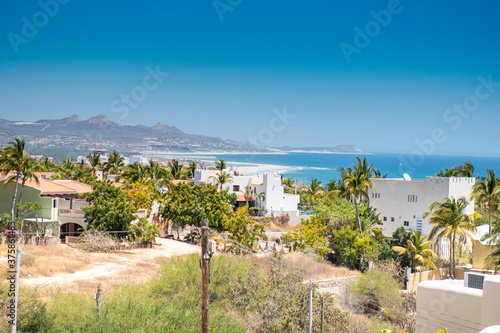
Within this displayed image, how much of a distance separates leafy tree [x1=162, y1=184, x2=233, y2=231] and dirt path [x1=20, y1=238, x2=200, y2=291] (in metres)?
4.76

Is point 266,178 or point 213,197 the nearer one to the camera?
point 213,197

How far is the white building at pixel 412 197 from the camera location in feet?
140

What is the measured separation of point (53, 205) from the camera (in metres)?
33.9

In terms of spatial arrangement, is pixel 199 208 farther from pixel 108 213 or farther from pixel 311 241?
pixel 311 241

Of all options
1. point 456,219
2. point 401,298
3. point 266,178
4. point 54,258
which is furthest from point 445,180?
point 54,258

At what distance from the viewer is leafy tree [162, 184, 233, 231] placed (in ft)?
131

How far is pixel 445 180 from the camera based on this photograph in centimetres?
4247

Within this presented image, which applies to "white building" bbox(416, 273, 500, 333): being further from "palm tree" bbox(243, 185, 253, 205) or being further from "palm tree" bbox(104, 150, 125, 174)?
"palm tree" bbox(104, 150, 125, 174)

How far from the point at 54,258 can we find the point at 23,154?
349 inches

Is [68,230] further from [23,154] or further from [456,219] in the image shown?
[456,219]

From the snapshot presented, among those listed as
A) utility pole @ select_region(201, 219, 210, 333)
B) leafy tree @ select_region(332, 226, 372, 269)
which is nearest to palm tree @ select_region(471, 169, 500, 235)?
leafy tree @ select_region(332, 226, 372, 269)

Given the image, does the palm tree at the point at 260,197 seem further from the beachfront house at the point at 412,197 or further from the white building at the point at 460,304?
the white building at the point at 460,304

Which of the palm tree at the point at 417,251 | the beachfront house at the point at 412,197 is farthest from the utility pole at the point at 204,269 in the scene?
the beachfront house at the point at 412,197

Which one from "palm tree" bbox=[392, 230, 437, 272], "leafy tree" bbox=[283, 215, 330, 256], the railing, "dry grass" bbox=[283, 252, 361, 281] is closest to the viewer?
"dry grass" bbox=[283, 252, 361, 281]
